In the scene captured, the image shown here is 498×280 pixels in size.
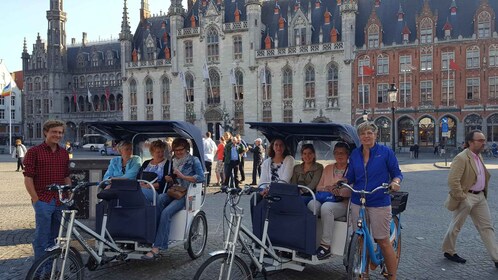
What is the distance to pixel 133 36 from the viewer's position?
54.8 metres

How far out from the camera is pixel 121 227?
19.3 ft

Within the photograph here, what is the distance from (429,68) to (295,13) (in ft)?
47.1

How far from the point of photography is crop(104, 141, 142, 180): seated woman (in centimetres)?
667

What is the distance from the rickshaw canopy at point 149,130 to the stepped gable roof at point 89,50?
56784mm

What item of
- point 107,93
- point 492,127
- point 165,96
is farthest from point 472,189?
point 107,93

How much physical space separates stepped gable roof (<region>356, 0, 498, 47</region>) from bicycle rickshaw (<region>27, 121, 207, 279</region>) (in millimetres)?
38640

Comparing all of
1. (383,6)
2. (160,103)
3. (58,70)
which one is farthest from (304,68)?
(58,70)

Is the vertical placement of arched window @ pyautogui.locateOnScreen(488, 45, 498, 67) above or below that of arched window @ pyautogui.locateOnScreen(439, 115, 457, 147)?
above

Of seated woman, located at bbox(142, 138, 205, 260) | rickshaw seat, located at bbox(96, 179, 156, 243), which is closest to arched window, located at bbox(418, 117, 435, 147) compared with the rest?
seated woman, located at bbox(142, 138, 205, 260)

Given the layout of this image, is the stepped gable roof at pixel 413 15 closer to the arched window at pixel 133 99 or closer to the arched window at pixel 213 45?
the arched window at pixel 213 45

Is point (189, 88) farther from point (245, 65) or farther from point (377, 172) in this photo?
point (377, 172)

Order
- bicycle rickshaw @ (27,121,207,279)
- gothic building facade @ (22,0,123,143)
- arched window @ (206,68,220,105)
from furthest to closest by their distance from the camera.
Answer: gothic building facade @ (22,0,123,143)
arched window @ (206,68,220,105)
bicycle rickshaw @ (27,121,207,279)

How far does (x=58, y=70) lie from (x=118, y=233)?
61.7 meters

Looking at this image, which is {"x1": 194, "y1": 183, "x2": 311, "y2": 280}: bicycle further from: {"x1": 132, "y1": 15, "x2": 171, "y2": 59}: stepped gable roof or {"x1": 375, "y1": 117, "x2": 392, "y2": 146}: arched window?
{"x1": 132, "y1": 15, "x2": 171, "y2": 59}: stepped gable roof
